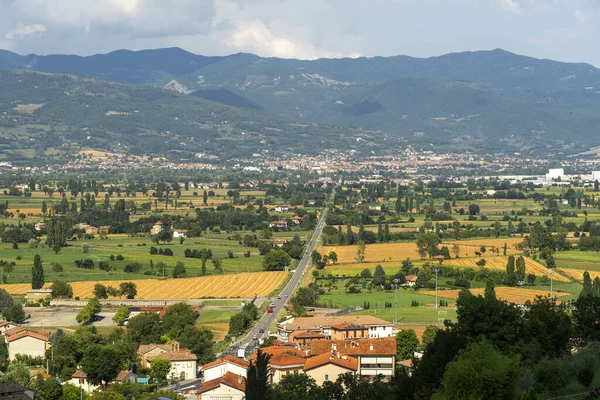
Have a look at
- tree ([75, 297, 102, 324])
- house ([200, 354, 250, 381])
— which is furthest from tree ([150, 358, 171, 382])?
tree ([75, 297, 102, 324])

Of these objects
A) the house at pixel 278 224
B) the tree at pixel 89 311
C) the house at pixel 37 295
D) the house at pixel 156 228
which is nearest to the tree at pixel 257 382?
the tree at pixel 89 311

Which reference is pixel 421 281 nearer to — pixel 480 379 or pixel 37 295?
pixel 37 295

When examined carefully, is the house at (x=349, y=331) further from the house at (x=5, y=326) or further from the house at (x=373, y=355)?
the house at (x=5, y=326)

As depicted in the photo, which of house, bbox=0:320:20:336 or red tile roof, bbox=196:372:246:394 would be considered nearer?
red tile roof, bbox=196:372:246:394

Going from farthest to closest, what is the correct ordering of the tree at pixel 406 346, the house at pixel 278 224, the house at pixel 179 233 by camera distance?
1. the house at pixel 278 224
2. the house at pixel 179 233
3. the tree at pixel 406 346

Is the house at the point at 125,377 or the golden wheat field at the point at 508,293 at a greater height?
the golden wheat field at the point at 508,293

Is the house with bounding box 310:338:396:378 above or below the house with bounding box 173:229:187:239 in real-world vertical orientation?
below

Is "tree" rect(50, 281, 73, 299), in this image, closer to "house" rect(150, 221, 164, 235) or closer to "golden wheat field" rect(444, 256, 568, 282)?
"golden wheat field" rect(444, 256, 568, 282)
